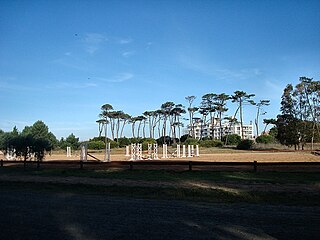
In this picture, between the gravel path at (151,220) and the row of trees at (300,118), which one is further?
the row of trees at (300,118)

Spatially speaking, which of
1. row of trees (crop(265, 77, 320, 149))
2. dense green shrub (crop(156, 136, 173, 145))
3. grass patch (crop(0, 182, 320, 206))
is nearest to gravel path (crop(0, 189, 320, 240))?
grass patch (crop(0, 182, 320, 206))

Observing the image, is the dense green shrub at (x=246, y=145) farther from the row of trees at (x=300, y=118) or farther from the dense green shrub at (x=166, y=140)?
the dense green shrub at (x=166, y=140)

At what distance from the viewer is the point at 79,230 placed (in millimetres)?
6680

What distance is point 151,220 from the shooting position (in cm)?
Result: 755

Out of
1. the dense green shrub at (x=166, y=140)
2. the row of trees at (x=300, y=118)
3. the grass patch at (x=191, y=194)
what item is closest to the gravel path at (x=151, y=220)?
the grass patch at (x=191, y=194)

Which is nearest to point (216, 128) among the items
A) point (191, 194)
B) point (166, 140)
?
point (166, 140)

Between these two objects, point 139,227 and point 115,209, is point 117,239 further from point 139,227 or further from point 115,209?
point 115,209

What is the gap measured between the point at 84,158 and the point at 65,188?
17377mm

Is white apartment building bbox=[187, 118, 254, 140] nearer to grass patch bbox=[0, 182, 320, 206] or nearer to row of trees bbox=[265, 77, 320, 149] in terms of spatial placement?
row of trees bbox=[265, 77, 320, 149]

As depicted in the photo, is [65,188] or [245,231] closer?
[245,231]

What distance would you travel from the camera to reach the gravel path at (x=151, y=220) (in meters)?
6.30

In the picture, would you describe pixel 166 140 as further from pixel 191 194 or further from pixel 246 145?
pixel 191 194

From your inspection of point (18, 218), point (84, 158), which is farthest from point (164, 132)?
point (18, 218)

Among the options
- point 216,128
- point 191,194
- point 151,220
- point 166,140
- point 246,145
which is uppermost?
point 216,128
